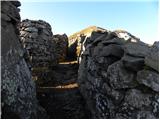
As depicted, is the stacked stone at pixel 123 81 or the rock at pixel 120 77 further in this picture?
the rock at pixel 120 77

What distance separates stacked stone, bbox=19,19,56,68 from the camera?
21.5 m

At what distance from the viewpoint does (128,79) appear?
39.2ft

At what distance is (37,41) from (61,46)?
5490mm

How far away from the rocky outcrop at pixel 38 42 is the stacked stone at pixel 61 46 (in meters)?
2.89

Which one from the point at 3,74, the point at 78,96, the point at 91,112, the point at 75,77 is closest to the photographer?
the point at 3,74

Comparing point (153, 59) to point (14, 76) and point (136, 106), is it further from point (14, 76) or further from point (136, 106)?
point (14, 76)

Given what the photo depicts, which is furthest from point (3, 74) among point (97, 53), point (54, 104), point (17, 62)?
point (97, 53)

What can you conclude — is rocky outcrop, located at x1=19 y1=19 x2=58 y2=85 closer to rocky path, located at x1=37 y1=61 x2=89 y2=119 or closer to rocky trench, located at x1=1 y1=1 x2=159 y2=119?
rocky path, located at x1=37 y1=61 x2=89 y2=119

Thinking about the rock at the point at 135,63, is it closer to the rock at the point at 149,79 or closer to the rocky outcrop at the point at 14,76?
the rock at the point at 149,79

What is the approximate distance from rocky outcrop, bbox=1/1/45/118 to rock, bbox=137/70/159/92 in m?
4.71

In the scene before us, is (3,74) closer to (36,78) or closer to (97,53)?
(97,53)

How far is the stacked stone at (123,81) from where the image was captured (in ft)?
36.6

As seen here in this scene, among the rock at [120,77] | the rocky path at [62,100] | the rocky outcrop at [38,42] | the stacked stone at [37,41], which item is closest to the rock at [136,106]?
the rock at [120,77]

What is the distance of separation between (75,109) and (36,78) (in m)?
4.90
